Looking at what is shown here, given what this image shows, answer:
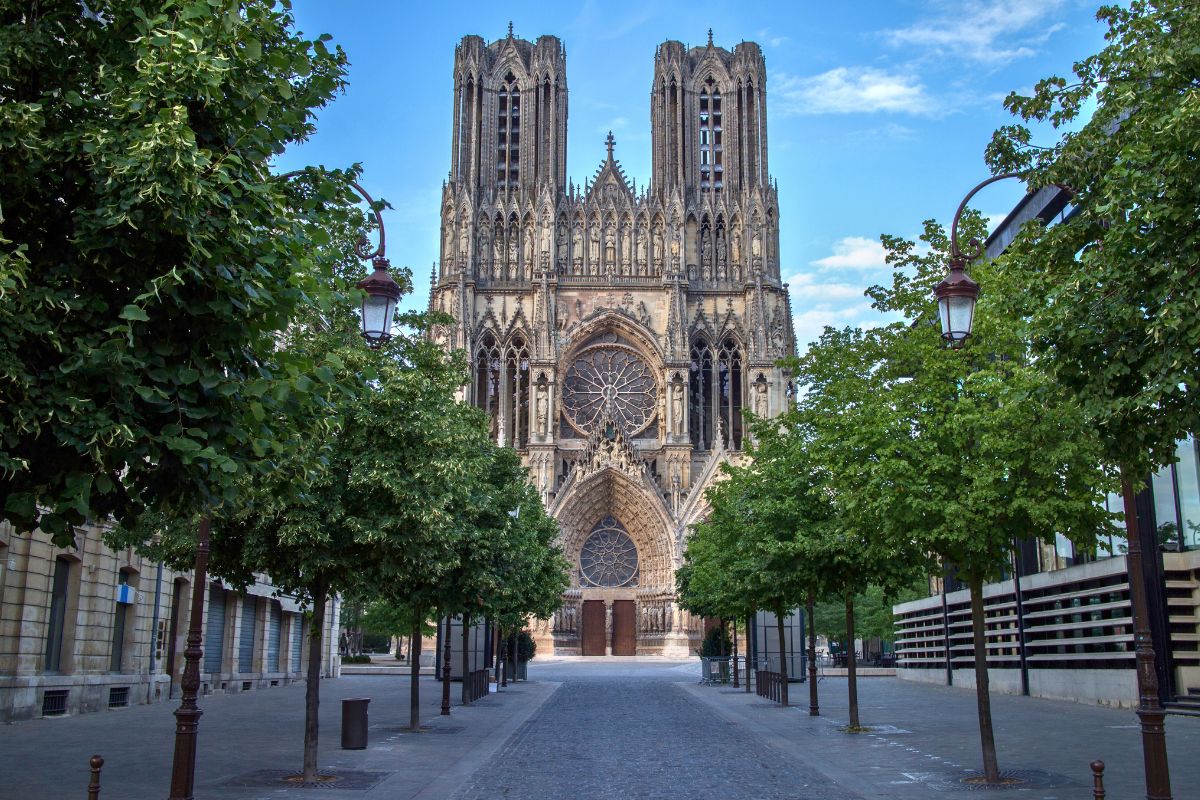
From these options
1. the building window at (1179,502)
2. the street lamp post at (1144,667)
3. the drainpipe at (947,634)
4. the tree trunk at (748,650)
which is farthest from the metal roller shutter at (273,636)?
the street lamp post at (1144,667)

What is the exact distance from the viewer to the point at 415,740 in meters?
19.1

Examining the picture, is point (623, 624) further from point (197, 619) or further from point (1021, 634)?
point (197, 619)

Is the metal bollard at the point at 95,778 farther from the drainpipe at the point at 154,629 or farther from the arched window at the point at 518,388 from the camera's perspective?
the arched window at the point at 518,388

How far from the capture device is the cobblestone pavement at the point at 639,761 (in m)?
13.3

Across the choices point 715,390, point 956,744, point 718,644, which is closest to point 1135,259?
point 956,744

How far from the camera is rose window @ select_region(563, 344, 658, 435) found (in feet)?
216

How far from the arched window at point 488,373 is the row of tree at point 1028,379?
40835 mm

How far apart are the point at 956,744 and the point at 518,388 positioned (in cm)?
4865

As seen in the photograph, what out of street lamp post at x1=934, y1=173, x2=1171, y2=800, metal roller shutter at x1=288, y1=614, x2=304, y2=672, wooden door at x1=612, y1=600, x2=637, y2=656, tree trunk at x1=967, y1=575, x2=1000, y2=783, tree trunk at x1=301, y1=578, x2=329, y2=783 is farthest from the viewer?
wooden door at x1=612, y1=600, x2=637, y2=656

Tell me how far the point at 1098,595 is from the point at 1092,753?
11.4 meters

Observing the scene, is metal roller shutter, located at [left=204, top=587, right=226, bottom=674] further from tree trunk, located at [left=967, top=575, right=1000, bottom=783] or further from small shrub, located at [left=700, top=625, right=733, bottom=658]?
tree trunk, located at [left=967, top=575, right=1000, bottom=783]

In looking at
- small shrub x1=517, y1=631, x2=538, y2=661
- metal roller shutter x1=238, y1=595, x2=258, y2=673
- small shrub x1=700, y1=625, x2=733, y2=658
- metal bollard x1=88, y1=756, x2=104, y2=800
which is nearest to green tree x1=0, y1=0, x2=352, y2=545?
metal bollard x1=88, y1=756, x2=104, y2=800

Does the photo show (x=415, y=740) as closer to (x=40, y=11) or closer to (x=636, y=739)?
(x=636, y=739)

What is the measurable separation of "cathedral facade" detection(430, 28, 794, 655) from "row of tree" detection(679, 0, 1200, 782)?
3786 cm
